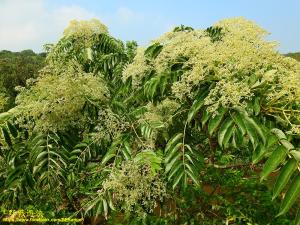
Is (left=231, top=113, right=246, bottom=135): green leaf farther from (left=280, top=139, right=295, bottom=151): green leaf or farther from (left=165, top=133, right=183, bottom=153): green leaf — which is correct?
(left=165, top=133, right=183, bottom=153): green leaf

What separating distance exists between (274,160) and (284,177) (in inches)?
6.3

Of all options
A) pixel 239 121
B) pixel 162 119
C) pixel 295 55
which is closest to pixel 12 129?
pixel 162 119

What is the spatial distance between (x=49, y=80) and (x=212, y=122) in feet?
5.99

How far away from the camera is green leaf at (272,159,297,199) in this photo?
216 centimetres

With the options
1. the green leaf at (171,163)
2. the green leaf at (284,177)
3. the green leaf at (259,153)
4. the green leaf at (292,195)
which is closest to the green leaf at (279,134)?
the green leaf at (259,153)

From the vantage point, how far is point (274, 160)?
2.32 meters

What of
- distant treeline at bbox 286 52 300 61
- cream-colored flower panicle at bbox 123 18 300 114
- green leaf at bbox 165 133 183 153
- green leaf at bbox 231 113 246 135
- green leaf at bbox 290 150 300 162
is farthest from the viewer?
distant treeline at bbox 286 52 300 61

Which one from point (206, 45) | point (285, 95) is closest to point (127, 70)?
point (206, 45)

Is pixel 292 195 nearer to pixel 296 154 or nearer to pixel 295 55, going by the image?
pixel 296 154

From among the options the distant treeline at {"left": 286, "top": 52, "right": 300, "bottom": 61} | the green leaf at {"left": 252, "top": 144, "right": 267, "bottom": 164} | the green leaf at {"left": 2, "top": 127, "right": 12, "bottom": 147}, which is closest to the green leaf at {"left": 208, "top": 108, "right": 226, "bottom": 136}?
the green leaf at {"left": 252, "top": 144, "right": 267, "bottom": 164}

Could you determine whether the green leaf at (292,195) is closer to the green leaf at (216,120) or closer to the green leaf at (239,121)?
the green leaf at (239,121)

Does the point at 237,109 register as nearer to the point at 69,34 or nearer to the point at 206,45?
the point at 206,45

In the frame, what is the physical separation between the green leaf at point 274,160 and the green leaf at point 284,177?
8 centimetres

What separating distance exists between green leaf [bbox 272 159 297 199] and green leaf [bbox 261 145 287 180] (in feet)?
0.25
